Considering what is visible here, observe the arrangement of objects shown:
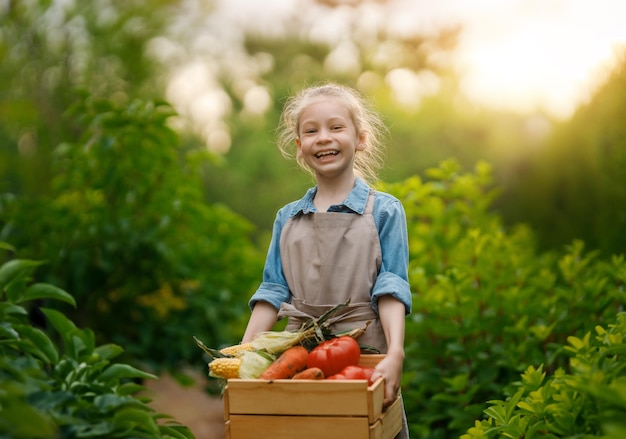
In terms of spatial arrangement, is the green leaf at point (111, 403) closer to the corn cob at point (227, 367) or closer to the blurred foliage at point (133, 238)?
the corn cob at point (227, 367)

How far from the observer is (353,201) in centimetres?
254

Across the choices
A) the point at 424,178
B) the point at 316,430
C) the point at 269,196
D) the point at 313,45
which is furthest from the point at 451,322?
the point at 313,45

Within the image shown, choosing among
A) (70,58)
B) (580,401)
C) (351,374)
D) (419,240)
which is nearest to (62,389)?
(351,374)

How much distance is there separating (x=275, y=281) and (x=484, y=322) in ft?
4.49

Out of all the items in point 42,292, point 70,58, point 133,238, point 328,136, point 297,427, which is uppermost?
point 70,58

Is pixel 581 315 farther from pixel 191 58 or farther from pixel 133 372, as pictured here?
pixel 191 58

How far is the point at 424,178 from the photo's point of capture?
9.36 meters

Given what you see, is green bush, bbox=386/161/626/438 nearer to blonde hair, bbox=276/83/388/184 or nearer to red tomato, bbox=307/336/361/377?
blonde hair, bbox=276/83/388/184

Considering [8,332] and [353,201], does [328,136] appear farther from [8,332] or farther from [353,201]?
Answer: [8,332]

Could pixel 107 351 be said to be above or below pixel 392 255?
below

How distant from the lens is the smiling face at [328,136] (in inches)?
98.9

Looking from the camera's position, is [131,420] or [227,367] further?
[227,367]

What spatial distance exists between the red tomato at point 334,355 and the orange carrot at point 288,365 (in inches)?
1.0

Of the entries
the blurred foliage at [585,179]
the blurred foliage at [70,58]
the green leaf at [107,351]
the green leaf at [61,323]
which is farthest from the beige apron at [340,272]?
the blurred foliage at [70,58]
